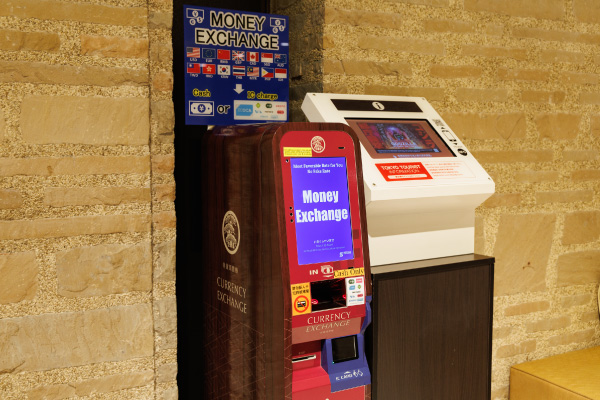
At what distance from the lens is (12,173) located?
74.4 inches

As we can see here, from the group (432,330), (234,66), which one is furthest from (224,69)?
(432,330)

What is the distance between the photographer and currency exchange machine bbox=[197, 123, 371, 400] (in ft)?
5.73

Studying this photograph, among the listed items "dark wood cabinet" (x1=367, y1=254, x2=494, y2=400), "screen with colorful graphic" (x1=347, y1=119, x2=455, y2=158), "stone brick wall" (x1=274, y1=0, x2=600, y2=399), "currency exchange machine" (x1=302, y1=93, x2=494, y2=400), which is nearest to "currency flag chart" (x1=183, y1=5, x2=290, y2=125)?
"stone brick wall" (x1=274, y1=0, x2=600, y2=399)

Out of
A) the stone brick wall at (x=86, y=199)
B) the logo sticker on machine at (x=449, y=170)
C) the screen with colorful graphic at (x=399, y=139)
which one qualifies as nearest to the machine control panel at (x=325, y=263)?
the screen with colorful graphic at (x=399, y=139)

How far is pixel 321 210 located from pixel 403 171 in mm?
406

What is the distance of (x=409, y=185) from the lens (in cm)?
201

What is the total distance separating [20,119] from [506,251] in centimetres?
222

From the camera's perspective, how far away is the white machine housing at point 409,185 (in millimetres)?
2020

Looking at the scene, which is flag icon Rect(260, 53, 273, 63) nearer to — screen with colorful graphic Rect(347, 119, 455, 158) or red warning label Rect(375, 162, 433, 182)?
screen with colorful graphic Rect(347, 119, 455, 158)

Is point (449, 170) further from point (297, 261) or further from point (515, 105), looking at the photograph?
point (515, 105)

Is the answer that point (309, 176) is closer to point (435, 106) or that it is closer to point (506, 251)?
point (435, 106)

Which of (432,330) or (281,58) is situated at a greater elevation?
(281,58)

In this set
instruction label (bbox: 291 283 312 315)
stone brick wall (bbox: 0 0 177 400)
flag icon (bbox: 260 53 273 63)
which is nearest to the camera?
instruction label (bbox: 291 283 312 315)

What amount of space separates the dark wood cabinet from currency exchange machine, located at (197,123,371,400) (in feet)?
0.40
